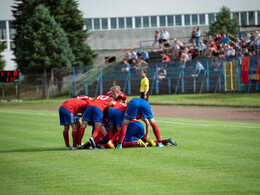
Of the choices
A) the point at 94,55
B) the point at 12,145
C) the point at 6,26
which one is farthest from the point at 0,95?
the point at 12,145

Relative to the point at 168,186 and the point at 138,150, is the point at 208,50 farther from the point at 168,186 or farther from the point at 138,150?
the point at 168,186

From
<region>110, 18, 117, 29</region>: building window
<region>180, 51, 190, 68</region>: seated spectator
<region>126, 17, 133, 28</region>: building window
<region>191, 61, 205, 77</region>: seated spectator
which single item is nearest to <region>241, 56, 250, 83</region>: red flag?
<region>191, 61, 205, 77</region>: seated spectator

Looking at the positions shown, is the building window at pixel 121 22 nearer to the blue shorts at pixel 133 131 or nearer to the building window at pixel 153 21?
the building window at pixel 153 21

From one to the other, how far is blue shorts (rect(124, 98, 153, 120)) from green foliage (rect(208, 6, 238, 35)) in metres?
46.3

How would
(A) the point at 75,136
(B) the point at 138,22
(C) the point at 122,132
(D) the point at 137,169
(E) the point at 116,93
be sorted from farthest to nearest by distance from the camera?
(B) the point at 138,22
(A) the point at 75,136
(E) the point at 116,93
(C) the point at 122,132
(D) the point at 137,169

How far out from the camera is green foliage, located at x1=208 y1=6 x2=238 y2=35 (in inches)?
2169

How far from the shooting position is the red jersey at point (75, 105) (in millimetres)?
10438

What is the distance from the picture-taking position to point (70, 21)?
4941cm

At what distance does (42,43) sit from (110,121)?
36.2 m

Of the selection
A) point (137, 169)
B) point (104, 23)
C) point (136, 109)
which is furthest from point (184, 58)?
point (104, 23)

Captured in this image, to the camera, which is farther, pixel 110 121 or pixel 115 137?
pixel 115 137

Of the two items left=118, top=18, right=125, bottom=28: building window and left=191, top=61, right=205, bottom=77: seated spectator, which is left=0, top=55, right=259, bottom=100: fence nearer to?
left=191, top=61, right=205, bottom=77: seated spectator

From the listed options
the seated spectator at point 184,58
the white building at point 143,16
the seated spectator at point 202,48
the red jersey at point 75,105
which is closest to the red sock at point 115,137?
the red jersey at point 75,105

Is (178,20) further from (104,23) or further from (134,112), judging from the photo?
(134,112)
